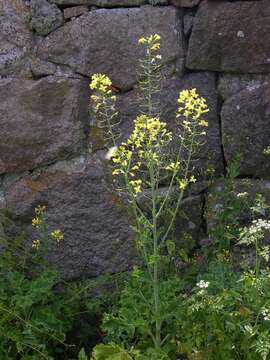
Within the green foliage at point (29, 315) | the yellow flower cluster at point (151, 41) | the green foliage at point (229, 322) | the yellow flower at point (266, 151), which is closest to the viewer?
the green foliage at point (229, 322)

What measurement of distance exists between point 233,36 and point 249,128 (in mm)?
399

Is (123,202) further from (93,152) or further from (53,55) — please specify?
(53,55)

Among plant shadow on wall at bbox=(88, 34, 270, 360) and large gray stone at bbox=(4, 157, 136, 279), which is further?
large gray stone at bbox=(4, 157, 136, 279)

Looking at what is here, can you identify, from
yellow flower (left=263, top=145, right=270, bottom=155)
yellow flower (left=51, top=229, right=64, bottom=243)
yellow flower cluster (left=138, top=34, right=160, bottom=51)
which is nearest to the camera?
yellow flower cluster (left=138, top=34, right=160, bottom=51)

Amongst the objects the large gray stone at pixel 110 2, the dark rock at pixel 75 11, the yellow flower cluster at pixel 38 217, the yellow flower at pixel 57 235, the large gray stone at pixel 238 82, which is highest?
the large gray stone at pixel 110 2

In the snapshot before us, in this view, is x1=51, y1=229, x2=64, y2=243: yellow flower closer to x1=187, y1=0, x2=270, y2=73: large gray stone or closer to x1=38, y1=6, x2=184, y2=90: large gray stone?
x1=38, y1=6, x2=184, y2=90: large gray stone

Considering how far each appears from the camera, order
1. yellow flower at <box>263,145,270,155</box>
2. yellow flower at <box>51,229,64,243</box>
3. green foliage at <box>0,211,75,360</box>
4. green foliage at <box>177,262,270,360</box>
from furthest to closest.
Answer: yellow flower at <box>51,229,64,243</box>
yellow flower at <box>263,145,270,155</box>
green foliage at <box>0,211,75,360</box>
green foliage at <box>177,262,270,360</box>

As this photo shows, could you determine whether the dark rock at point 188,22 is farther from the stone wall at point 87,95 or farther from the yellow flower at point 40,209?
the yellow flower at point 40,209

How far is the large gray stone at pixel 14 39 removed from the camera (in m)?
2.81

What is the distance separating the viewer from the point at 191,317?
2.15m

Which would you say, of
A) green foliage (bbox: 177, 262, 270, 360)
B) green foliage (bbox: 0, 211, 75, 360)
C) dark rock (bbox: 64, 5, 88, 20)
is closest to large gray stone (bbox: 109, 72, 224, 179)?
dark rock (bbox: 64, 5, 88, 20)

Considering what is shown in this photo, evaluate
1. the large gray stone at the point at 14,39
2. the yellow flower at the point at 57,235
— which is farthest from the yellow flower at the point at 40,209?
the large gray stone at the point at 14,39

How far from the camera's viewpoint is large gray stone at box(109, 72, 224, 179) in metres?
2.80

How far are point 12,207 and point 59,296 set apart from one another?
47 centimetres
